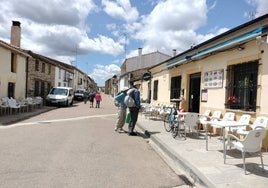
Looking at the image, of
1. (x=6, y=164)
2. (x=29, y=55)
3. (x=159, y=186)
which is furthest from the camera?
(x=29, y=55)

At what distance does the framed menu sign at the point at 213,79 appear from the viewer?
11047 mm

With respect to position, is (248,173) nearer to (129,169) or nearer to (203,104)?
(129,169)

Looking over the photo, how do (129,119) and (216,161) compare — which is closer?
(216,161)

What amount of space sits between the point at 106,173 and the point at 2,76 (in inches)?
655

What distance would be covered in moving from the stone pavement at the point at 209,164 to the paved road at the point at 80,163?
1.04 feet

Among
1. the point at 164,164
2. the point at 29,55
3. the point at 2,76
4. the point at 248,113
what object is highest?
the point at 29,55

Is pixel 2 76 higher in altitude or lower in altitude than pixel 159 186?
higher

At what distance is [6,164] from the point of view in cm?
646

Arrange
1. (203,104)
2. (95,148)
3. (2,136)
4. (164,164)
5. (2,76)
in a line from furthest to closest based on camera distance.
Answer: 1. (2,76)
2. (203,104)
3. (2,136)
4. (95,148)
5. (164,164)

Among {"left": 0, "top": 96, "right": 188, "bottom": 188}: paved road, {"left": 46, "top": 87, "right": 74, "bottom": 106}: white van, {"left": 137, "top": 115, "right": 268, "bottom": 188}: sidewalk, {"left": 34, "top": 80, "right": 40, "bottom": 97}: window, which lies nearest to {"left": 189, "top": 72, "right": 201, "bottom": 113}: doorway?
{"left": 137, "top": 115, "right": 268, "bottom": 188}: sidewalk

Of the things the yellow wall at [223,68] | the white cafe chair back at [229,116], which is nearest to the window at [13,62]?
the yellow wall at [223,68]

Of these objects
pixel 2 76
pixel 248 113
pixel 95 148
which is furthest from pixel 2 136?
pixel 2 76

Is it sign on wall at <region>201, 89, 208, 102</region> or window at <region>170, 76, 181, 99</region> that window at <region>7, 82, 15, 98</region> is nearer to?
window at <region>170, 76, 181, 99</region>

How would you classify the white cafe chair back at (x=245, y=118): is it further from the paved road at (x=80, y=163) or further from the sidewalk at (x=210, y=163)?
the paved road at (x=80, y=163)
